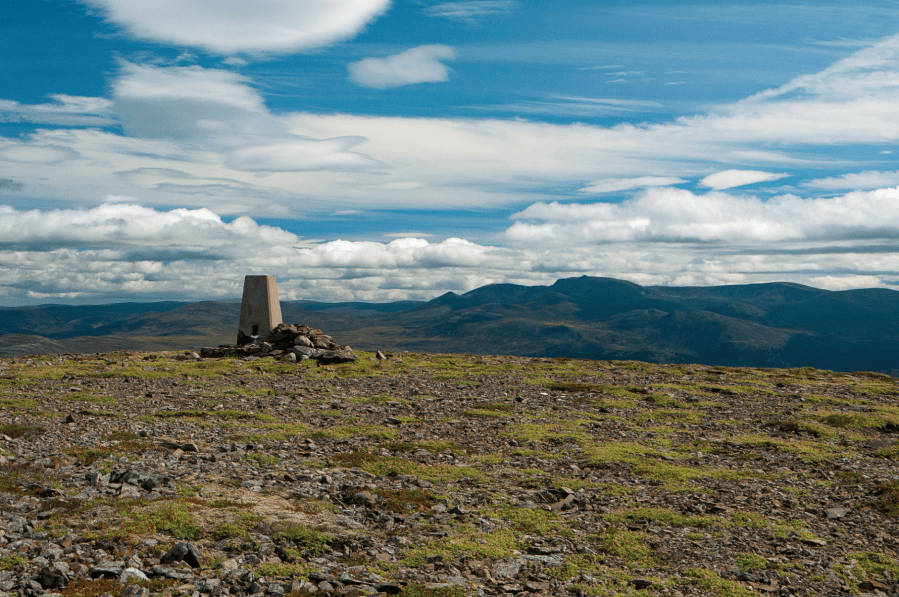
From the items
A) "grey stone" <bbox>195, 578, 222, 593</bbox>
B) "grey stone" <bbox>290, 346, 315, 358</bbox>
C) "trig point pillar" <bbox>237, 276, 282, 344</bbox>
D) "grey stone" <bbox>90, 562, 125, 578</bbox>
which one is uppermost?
"trig point pillar" <bbox>237, 276, 282, 344</bbox>

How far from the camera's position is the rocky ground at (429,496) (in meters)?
11.8

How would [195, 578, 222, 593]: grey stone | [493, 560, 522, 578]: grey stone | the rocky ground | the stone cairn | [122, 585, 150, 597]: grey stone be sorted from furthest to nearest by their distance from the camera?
the stone cairn
[493, 560, 522, 578]: grey stone
the rocky ground
[195, 578, 222, 593]: grey stone
[122, 585, 150, 597]: grey stone

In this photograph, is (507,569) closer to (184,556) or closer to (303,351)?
(184,556)

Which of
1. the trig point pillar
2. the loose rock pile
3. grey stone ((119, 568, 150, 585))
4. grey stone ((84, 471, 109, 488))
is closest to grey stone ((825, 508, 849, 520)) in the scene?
grey stone ((119, 568, 150, 585))

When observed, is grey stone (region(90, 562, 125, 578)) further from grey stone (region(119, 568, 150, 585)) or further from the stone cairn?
the stone cairn

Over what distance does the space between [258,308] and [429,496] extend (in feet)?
135

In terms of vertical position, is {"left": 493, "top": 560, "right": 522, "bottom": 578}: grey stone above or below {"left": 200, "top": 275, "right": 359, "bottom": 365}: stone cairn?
below

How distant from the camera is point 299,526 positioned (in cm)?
1350

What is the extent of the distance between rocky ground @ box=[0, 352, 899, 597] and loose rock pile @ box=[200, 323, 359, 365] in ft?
45.9

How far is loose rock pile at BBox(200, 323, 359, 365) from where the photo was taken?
4731cm

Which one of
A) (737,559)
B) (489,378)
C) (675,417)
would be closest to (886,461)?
(675,417)

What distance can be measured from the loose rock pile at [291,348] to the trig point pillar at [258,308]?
2.47 ft

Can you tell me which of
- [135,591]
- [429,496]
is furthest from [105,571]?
[429,496]

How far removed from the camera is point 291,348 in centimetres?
4959
